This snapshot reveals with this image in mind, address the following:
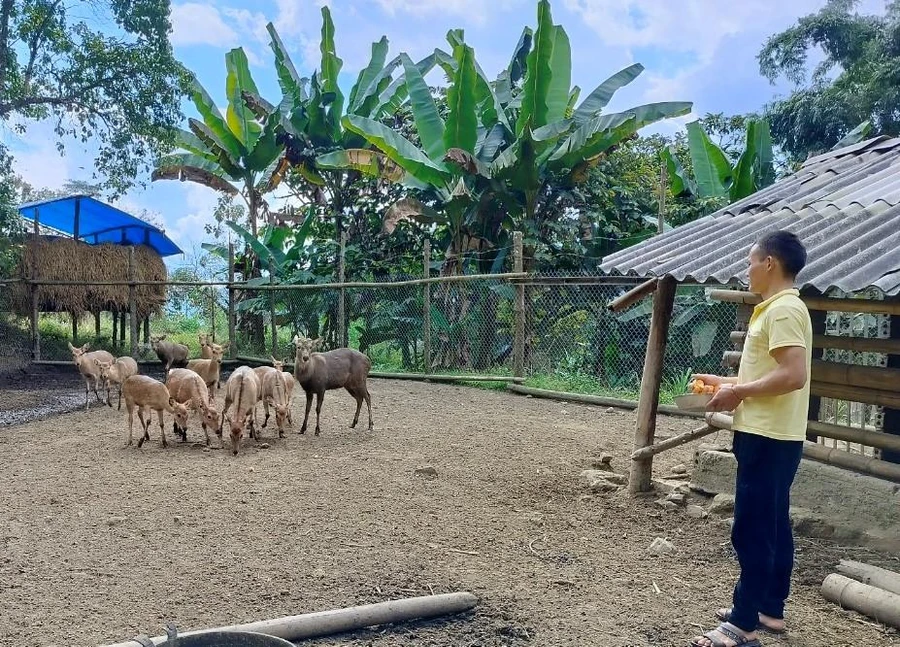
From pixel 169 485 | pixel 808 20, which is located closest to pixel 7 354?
pixel 169 485

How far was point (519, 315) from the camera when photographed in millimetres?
13250

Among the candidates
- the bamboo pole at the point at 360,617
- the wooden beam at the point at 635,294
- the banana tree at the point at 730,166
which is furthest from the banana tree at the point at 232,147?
the bamboo pole at the point at 360,617

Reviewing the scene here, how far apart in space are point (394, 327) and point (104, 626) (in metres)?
12.2

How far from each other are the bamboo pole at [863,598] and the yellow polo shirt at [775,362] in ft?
4.13

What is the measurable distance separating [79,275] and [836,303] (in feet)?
54.3

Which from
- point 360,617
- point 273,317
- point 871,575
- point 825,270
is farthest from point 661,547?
point 273,317

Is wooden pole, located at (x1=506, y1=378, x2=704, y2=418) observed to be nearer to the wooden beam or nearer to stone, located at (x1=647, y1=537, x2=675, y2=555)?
the wooden beam

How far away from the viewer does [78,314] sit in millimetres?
18328

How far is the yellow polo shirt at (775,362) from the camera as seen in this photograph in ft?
11.7

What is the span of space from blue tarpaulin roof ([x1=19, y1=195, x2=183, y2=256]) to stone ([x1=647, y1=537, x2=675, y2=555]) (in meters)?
16.8

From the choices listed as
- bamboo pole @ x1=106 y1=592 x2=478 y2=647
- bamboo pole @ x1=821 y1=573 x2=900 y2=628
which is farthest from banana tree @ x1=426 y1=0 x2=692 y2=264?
bamboo pole @ x1=106 y1=592 x2=478 y2=647

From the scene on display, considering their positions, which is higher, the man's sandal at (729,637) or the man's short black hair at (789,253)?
the man's short black hair at (789,253)

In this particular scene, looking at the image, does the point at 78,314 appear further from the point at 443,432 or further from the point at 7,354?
the point at 443,432

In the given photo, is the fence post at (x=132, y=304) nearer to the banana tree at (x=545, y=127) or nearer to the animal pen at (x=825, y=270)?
the banana tree at (x=545, y=127)
